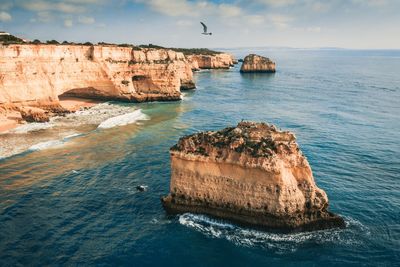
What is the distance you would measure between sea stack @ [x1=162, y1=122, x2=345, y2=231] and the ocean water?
89cm

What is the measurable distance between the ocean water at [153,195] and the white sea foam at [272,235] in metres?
0.07

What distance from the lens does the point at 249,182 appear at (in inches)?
916

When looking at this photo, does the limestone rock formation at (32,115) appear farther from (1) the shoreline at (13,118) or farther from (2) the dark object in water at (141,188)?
(2) the dark object in water at (141,188)

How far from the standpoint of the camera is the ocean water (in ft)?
69.4

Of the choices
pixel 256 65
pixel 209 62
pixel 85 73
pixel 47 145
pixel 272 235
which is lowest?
pixel 272 235

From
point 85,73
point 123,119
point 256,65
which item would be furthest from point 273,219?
point 256,65

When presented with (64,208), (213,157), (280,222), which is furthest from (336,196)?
(64,208)

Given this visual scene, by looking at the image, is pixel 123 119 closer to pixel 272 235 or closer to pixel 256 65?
pixel 272 235

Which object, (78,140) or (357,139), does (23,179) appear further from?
(357,139)

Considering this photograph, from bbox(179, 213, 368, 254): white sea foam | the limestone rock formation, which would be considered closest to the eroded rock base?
bbox(179, 213, 368, 254): white sea foam

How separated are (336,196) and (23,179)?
2810cm

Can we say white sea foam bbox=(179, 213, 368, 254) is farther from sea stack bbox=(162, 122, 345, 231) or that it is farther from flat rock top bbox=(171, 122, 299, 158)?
flat rock top bbox=(171, 122, 299, 158)

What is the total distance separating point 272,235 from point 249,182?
367cm

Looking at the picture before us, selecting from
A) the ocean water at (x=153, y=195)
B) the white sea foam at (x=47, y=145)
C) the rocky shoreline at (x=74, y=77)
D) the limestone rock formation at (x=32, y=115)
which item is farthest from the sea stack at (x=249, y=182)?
the limestone rock formation at (x=32, y=115)
